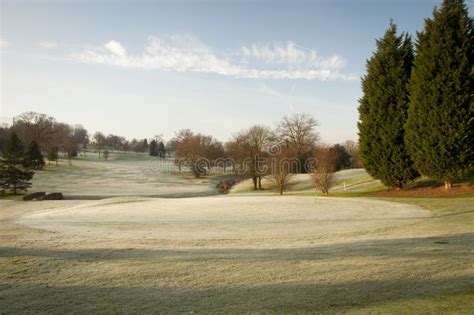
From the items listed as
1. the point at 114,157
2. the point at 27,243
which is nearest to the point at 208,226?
the point at 27,243

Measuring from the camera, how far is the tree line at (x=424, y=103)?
26734 millimetres

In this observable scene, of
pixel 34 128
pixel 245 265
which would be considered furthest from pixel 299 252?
pixel 34 128

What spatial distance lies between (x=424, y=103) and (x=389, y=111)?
401cm

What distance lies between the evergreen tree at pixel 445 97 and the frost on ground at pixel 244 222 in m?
7.57

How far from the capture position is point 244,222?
18094 mm

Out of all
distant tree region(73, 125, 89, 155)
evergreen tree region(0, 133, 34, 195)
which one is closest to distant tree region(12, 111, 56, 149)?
evergreen tree region(0, 133, 34, 195)

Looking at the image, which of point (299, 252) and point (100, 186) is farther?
point (100, 186)

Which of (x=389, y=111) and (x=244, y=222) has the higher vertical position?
(x=389, y=111)

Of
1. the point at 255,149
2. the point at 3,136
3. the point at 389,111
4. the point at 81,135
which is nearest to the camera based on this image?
the point at 389,111

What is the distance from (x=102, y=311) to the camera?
6.60 meters

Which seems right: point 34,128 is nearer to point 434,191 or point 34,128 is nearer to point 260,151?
point 260,151

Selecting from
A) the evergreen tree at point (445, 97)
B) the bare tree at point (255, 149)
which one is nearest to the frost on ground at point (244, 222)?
the evergreen tree at point (445, 97)

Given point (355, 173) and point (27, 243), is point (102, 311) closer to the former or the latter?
point (27, 243)

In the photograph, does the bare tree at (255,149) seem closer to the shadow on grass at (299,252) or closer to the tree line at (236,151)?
the tree line at (236,151)
